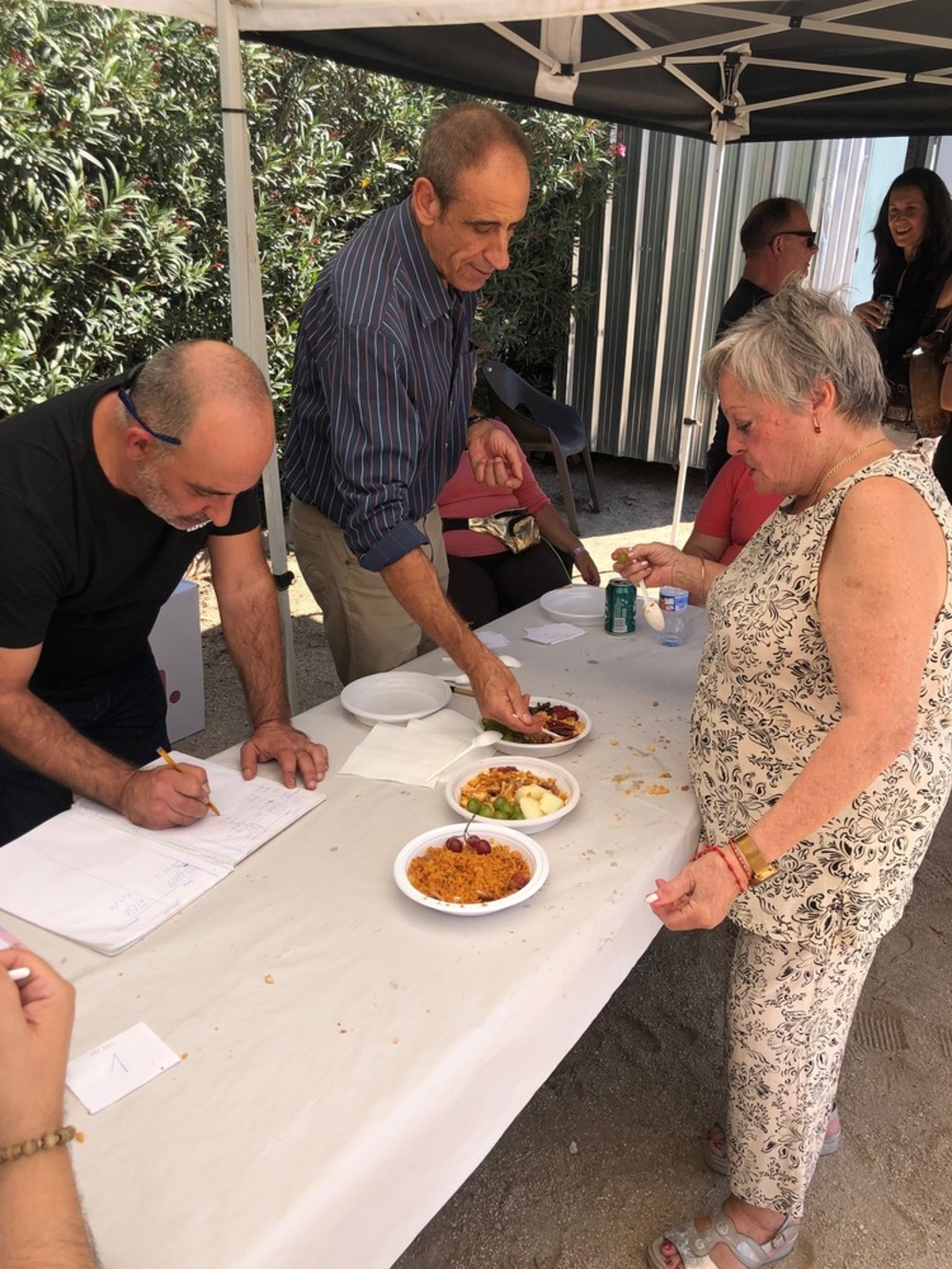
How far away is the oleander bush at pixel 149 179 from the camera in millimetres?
4227

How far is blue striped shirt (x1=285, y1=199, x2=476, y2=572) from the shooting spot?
205 cm

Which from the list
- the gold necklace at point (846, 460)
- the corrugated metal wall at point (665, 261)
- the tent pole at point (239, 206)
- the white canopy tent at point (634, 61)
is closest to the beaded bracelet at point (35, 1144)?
the gold necklace at point (846, 460)

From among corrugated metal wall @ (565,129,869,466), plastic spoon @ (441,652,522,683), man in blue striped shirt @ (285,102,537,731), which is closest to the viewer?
man in blue striped shirt @ (285,102,537,731)

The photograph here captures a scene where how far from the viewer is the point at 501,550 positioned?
A: 11.6 ft

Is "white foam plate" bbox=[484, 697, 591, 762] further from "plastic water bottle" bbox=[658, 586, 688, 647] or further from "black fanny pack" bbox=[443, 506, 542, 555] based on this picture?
"black fanny pack" bbox=[443, 506, 542, 555]

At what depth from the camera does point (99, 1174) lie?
99 centimetres

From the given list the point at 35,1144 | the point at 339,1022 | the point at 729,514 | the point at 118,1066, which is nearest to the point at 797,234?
the point at 729,514

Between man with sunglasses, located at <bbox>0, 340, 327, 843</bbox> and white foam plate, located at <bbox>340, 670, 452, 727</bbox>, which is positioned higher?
man with sunglasses, located at <bbox>0, 340, 327, 843</bbox>

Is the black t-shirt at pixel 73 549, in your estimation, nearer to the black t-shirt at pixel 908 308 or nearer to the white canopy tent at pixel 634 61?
the white canopy tent at pixel 634 61

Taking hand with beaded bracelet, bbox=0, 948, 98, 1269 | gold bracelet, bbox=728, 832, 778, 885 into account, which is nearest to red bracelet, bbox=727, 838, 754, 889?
gold bracelet, bbox=728, 832, 778, 885

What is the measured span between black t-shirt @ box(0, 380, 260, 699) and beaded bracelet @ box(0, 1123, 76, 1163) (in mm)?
1132

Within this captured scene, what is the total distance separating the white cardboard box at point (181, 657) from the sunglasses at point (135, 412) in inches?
71.7

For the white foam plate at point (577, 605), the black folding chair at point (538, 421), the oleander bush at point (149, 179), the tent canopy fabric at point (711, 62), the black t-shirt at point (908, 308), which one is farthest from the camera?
the black folding chair at point (538, 421)

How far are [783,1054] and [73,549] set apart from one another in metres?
1.70
